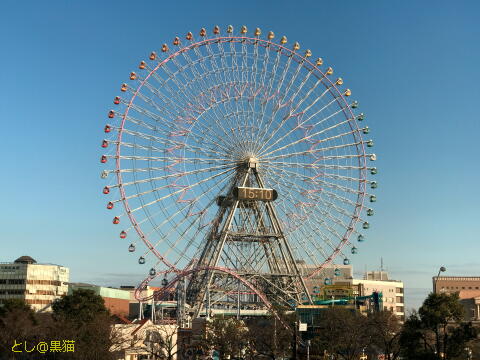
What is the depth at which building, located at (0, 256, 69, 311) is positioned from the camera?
13675 cm

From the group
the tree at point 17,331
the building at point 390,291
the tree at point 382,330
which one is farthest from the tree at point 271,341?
the building at point 390,291

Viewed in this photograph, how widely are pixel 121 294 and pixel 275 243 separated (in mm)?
78821

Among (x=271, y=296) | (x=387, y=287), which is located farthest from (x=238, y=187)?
(x=387, y=287)

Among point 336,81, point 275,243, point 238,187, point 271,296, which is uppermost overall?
point 336,81

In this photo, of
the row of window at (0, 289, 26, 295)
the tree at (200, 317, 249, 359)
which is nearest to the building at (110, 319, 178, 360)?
the tree at (200, 317, 249, 359)

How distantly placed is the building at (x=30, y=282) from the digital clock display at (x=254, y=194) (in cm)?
6199

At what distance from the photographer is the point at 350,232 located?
94.0 m

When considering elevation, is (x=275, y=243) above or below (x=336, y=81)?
below

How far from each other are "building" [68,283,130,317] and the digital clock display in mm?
69087

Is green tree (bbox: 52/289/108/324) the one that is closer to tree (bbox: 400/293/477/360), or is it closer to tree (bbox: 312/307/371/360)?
tree (bbox: 312/307/371/360)

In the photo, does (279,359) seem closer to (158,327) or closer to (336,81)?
(158,327)

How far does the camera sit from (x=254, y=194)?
9631cm

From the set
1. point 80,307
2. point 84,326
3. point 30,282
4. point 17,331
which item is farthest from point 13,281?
point 84,326

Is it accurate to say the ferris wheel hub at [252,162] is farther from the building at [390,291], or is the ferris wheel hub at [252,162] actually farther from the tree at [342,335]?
the building at [390,291]
